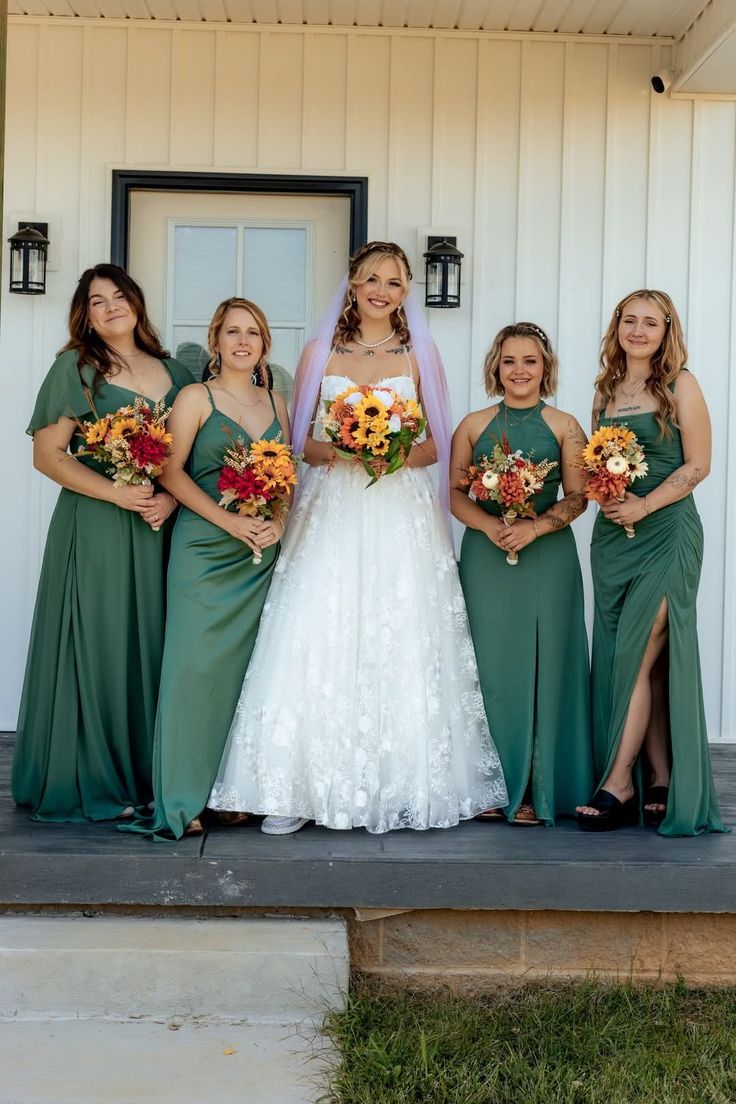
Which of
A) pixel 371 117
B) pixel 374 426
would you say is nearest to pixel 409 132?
pixel 371 117

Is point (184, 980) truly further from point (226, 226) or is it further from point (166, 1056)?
point (226, 226)

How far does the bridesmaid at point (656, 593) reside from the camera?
13.2ft

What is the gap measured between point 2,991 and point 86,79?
4064 millimetres

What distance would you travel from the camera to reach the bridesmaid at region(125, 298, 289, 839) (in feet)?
12.8

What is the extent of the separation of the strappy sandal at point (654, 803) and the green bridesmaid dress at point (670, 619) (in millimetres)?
76

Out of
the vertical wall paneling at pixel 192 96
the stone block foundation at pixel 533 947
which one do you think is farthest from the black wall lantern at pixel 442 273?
the stone block foundation at pixel 533 947

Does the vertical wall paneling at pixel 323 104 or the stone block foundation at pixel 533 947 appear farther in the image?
the vertical wall paneling at pixel 323 104

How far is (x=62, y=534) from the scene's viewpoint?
14.0ft

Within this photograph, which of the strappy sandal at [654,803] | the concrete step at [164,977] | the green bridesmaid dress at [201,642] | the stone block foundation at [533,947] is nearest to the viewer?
the concrete step at [164,977]

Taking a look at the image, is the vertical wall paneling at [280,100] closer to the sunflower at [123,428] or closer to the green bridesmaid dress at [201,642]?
the green bridesmaid dress at [201,642]

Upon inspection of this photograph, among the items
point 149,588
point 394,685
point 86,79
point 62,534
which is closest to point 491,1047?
point 394,685

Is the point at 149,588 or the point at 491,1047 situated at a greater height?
the point at 149,588

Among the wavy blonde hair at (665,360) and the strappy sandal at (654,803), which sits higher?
the wavy blonde hair at (665,360)

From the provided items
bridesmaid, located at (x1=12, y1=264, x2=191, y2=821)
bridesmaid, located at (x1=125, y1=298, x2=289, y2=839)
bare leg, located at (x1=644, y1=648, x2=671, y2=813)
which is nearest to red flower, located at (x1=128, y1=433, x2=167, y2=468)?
bridesmaid, located at (x1=125, y1=298, x2=289, y2=839)
